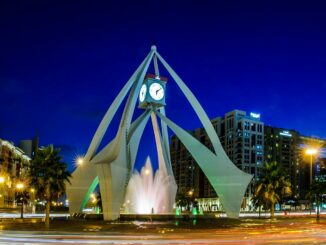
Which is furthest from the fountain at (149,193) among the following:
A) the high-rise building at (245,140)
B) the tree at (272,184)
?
the high-rise building at (245,140)

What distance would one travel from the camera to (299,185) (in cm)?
18088

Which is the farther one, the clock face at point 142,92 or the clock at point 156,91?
the clock face at point 142,92

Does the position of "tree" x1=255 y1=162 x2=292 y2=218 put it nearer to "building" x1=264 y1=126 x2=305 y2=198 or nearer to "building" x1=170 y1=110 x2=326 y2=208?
"building" x1=170 y1=110 x2=326 y2=208

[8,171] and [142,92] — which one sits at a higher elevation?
[142,92]

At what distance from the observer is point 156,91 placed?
65000mm

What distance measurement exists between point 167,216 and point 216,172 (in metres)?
11.3

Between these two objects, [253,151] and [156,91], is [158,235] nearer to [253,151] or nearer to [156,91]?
[156,91]

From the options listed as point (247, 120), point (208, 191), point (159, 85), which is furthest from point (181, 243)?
point (208, 191)

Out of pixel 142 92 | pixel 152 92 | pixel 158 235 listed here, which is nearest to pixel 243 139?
pixel 142 92

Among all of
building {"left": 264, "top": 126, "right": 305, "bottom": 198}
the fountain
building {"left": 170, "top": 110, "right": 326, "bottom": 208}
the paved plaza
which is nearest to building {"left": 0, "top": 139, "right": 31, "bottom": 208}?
the fountain

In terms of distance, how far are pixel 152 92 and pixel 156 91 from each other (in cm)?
Answer: 77

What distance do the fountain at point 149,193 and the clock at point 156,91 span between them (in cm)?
909

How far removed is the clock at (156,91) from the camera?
64.4 m

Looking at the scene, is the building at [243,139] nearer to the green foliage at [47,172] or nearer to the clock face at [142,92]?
the clock face at [142,92]
